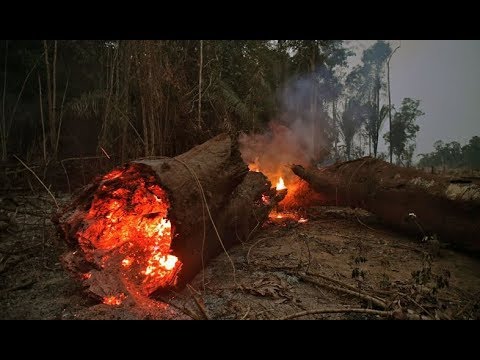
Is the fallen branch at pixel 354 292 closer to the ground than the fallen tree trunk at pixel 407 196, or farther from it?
closer to the ground

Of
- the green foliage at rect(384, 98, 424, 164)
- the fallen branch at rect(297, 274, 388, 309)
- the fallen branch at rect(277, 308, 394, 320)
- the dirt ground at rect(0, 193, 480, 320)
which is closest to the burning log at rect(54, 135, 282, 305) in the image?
the dirt ground at rect(0, 193, 480, 320)

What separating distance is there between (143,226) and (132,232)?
0.14 m

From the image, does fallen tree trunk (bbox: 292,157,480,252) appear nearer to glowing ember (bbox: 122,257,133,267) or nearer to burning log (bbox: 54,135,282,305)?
burning log (bbox: 54,135,282,305)

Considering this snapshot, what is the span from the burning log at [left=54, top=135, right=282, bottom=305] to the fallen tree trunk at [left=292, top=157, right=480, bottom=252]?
321 cm

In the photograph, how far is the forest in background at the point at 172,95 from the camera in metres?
6.29

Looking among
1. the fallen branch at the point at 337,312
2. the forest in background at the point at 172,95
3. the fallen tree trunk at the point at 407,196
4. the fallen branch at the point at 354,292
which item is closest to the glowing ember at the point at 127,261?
the fallen branch at the point at 337,312

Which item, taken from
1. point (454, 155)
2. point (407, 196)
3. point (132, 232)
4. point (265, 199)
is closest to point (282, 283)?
point (132, 232)

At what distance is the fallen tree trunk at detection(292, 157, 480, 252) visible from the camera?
4811 millimetres

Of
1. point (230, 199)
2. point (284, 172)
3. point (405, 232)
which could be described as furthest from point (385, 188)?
point (284, 172)

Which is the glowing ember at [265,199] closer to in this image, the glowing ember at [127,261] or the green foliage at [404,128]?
the glowing ember at [127,261]

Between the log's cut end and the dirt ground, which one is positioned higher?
the log's cut end

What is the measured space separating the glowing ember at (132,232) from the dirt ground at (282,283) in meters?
0.28

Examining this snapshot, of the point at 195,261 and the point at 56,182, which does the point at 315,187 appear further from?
the point at 56,182

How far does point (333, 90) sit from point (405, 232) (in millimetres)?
20534
